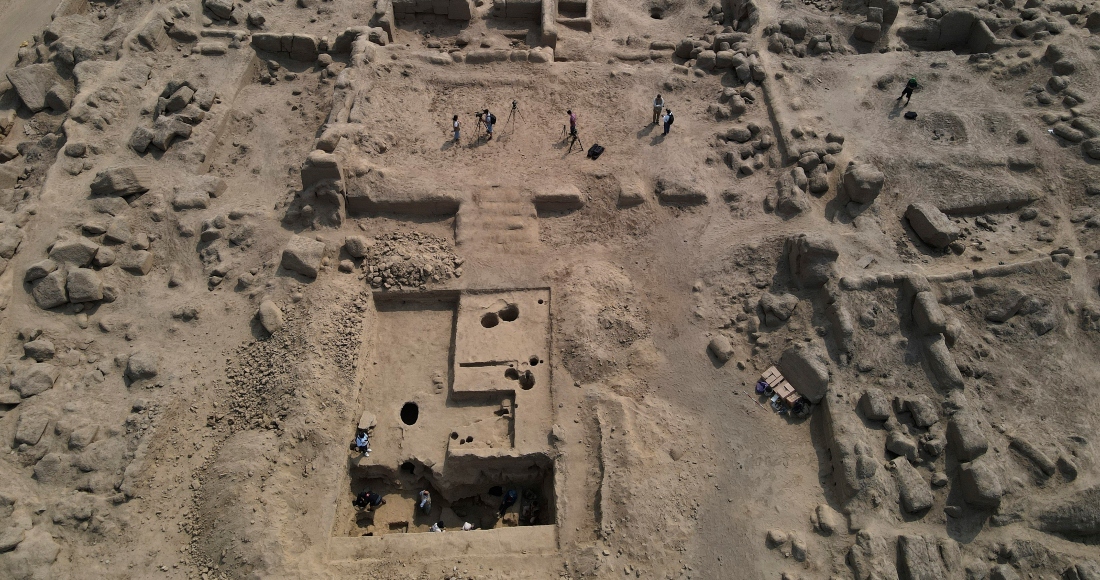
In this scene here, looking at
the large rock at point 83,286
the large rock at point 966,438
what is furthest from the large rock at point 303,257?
the large rock at point 966,438

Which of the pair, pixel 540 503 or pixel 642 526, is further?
pixel 540 503

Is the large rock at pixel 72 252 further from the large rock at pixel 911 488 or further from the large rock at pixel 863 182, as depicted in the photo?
the large rock at pixel 863 182

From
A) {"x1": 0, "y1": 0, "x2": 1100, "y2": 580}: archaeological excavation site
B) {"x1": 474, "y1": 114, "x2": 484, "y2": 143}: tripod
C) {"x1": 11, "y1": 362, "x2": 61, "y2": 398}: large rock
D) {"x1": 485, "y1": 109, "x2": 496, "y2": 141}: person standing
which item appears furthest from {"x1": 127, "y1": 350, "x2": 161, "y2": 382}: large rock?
{"x1": 485, "y1": 109, "x2": 496, "y2": 141}: person standing

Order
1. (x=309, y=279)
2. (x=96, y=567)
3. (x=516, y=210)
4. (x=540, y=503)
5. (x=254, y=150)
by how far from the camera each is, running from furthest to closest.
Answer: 1. (x=254, y=150)
2. (x=516, y=210)
3. (x=309, y=279)
4. (x=540, y=503)
5. (x=96, y=567)

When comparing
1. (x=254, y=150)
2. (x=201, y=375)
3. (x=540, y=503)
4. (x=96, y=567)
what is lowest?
(x=540, y=503)

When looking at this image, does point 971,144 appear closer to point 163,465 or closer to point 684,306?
point 684,306

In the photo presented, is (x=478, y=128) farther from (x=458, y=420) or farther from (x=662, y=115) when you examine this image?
(x=458, y=420)

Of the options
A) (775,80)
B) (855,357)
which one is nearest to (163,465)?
(855,357)

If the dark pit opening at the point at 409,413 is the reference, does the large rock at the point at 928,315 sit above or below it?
above
